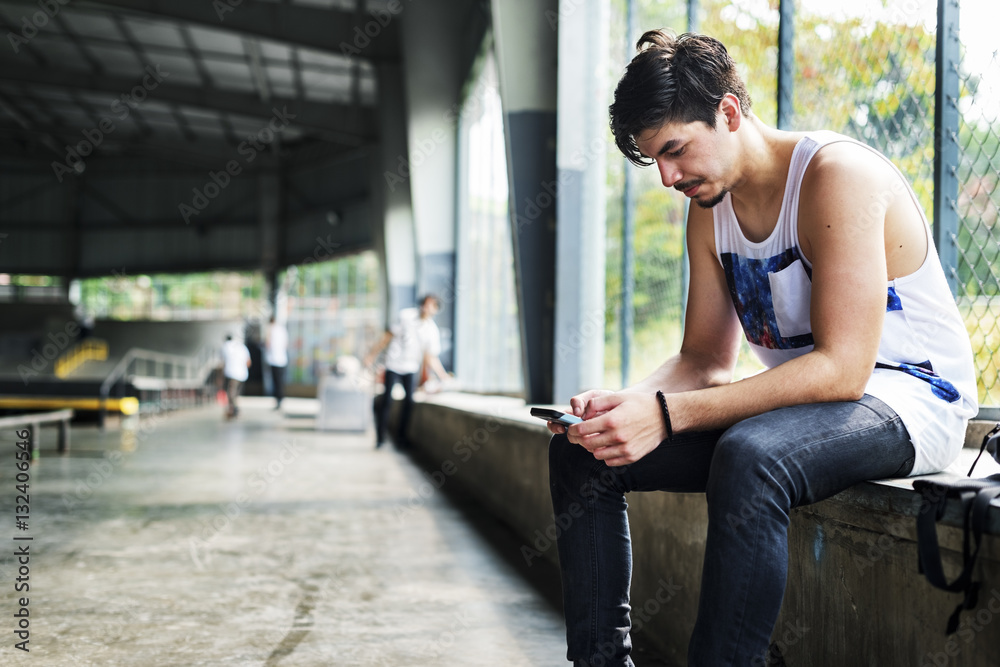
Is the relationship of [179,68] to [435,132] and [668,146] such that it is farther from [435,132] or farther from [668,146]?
[668,146]

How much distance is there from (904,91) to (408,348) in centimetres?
698

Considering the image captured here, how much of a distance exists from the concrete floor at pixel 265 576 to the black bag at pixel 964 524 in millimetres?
1325

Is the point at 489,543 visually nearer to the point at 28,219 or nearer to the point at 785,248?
the point at 785,248

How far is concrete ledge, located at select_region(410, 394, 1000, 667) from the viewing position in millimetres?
1286

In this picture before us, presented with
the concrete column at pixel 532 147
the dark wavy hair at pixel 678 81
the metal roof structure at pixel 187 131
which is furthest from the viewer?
the metal roof structure at pixel 187 131

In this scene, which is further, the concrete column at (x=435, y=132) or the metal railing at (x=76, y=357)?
the metal railing at (x=76, y=357)

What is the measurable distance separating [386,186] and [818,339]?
1213 cm

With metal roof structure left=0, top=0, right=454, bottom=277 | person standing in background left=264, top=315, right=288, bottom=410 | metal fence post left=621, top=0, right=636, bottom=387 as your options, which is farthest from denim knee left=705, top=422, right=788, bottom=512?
person standing in background left=264, top=315, right=288, bottom=410

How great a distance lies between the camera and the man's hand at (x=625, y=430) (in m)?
1.53

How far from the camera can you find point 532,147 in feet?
17.1

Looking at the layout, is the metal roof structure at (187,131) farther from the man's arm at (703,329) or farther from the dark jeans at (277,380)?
the man's arm at (703,329)

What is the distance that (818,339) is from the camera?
4.85 ft

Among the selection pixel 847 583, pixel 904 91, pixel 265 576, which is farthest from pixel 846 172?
pixel 265 576

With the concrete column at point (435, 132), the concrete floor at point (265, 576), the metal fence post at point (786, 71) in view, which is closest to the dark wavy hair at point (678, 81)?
the metal fence post at point (786, 71)
